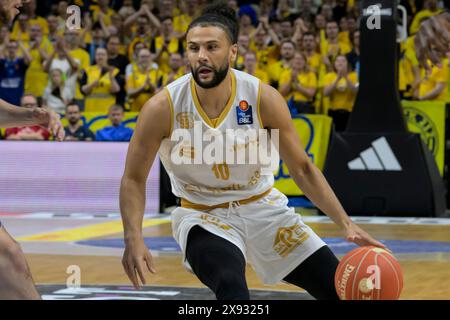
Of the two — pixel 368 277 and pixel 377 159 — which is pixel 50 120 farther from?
pixel 377 159

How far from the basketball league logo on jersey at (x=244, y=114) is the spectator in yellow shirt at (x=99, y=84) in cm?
1032

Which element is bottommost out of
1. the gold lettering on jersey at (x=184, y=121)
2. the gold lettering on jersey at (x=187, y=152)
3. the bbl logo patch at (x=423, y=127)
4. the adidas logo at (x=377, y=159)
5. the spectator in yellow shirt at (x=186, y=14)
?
the adidas logo at (x=377, y=159)

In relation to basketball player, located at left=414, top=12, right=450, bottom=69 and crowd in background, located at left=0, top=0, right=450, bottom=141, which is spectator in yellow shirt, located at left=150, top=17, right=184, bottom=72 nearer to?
crowd in background, located at left=0, top=0, right=450, bottom=141

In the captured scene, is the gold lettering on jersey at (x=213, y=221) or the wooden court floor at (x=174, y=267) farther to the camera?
the wooden court floor at (x=174, y=267)

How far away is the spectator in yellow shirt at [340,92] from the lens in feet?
45.6

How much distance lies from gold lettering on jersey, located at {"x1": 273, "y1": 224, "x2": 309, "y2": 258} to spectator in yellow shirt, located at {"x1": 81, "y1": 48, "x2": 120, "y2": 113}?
34.3 ft

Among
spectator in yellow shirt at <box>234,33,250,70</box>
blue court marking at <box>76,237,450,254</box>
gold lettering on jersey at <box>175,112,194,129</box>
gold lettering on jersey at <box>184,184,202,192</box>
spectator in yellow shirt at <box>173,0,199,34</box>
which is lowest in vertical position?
blue court marking at <box>76,237,450,254</box>

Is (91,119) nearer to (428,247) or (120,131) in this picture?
(120,131)

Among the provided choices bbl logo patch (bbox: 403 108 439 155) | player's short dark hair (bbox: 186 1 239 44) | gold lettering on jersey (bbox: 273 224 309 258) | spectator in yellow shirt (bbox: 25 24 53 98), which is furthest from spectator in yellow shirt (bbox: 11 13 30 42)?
gold lettering on jersey (bbox: 273 224 309 258)

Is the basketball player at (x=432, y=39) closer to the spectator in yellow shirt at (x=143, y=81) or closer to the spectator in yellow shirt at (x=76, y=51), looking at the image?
the spectator in yellow shirt at (x=143, y=81)

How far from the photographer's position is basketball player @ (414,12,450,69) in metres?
9.67

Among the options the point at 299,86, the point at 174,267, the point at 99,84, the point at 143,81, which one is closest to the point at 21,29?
the point at 99,84

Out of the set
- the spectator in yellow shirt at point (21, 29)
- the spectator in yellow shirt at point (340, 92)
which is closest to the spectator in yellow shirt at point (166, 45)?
the spectator in yellow shirt at point (21, 29)

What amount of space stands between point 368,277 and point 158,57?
11289 mm
